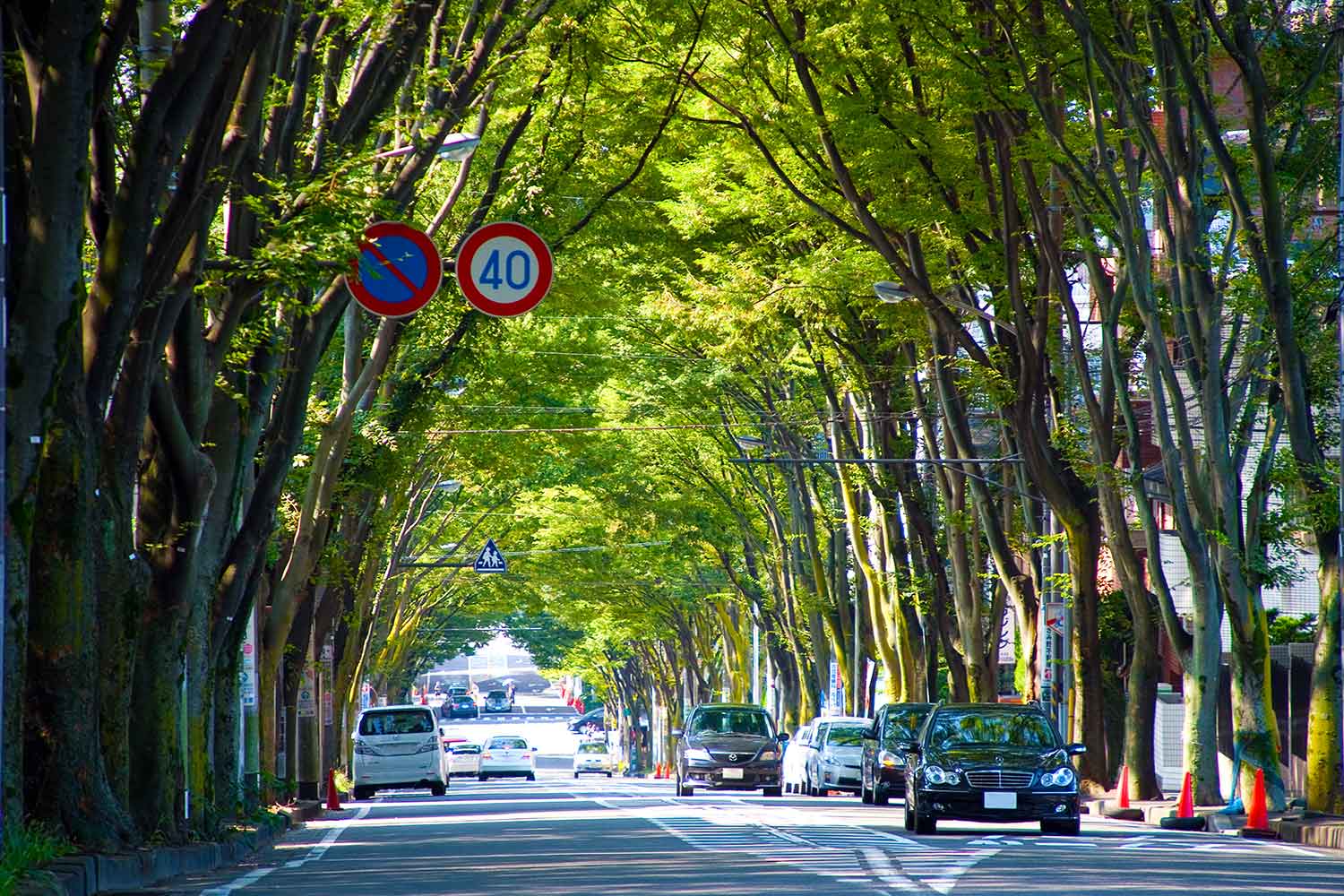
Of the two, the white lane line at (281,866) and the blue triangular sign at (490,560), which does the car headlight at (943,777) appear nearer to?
the white lane line at (281,866)

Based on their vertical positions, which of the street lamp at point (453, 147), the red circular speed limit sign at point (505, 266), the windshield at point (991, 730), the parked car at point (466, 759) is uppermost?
the street lamp at point (453, 147)

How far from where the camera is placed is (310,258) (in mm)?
14086

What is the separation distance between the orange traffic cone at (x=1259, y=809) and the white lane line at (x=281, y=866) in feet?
31.3

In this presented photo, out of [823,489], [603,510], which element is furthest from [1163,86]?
[603,510]

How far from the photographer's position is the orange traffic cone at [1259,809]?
2091 centimetres

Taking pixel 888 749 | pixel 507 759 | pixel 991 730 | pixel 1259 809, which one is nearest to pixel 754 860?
pixel 991 730

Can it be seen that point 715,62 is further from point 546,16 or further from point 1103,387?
point 1103,387

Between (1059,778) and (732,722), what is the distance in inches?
624

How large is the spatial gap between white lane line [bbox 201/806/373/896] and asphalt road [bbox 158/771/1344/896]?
0.10ft

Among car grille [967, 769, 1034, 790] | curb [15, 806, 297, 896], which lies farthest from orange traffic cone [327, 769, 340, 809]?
car grille [967, 769, 1034, 790]

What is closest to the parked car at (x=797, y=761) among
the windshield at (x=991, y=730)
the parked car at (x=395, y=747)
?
the parked car at (x=395, y=747)

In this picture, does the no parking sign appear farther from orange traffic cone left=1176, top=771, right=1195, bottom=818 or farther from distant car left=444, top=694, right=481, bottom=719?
distant car left=444, top=694, right=481, bottom=719

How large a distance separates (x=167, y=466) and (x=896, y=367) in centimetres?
1466

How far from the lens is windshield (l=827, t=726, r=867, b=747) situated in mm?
35281
